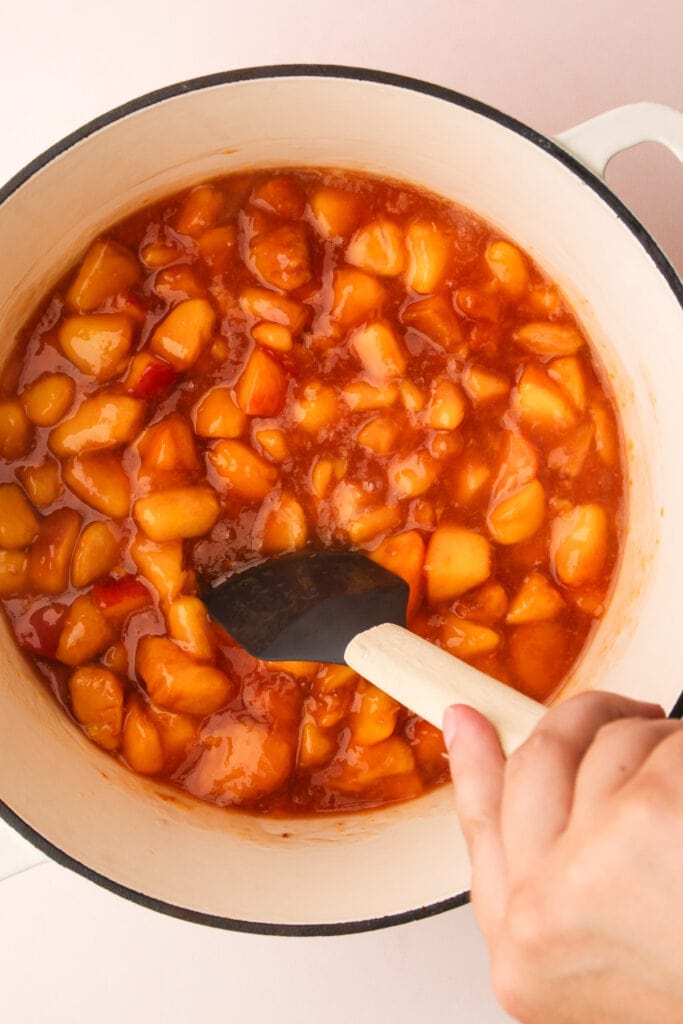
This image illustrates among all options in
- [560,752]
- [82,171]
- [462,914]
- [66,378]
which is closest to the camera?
[560,752]

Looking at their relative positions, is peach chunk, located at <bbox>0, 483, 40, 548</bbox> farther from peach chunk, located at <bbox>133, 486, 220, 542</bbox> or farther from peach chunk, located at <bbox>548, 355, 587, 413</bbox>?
peach chunk, located at <bbox>548, 355, 587, 413</bbox>

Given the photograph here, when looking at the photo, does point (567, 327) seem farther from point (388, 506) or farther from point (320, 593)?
point (320, 593)

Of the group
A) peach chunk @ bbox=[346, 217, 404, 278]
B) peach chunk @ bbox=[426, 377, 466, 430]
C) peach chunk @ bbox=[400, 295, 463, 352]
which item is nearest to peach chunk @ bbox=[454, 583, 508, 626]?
peach chunk @ bbox=[426, 377, 466, 430]

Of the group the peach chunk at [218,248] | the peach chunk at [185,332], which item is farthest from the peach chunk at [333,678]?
the peach chunk at [218,248]

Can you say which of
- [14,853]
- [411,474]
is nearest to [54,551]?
[14,853]

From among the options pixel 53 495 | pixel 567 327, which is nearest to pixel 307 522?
pixel 53 495

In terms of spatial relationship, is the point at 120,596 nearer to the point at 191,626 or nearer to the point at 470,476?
the point at 191,626
